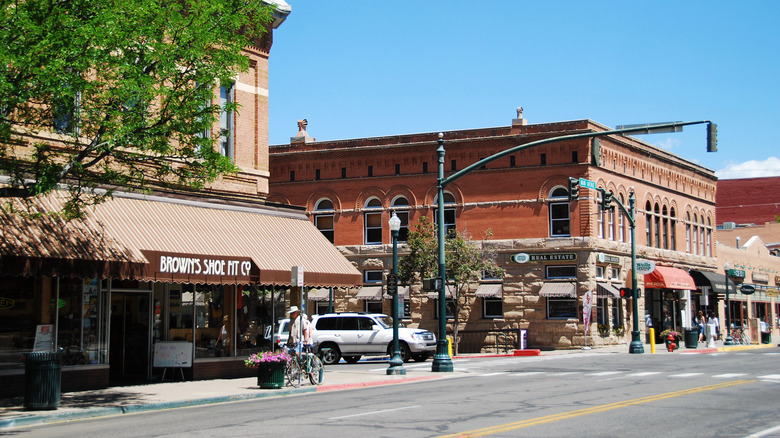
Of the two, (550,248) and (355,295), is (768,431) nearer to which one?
(550,248)

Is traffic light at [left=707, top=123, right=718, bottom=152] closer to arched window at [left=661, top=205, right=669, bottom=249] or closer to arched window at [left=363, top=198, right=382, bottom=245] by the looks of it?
arched window at [left=363, top=198, right=382, bottom=245]

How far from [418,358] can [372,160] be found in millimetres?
14635

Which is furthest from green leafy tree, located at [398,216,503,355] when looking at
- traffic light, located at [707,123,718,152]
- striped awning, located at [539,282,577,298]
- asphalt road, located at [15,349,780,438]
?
traffic light, located at [707,123,718,152]

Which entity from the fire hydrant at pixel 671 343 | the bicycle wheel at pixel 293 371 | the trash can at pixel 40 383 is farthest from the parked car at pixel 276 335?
the fire hydrant at pixel 671 343

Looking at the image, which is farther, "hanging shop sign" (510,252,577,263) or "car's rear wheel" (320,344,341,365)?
"hanging shop sign" (510,252,577,263)

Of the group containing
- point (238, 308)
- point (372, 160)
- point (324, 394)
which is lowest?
point (324, 394)

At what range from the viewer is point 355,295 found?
1729 inches

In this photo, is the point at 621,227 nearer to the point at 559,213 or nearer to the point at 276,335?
the point at 559,213

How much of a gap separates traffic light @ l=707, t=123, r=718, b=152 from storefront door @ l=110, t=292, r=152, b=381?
46.6 ft

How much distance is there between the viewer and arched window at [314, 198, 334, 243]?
45219mm

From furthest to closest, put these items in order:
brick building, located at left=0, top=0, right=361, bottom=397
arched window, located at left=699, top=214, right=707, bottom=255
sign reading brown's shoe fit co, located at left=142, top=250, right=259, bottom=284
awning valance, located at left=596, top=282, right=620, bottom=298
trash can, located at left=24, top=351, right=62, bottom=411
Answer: arched window, located at left=699, top=214, right=707, bottom=255, awning valance, located at left=596, top=282, right=620, bottom=298, sign reading brown's shoe fit co, located at left=142, top=250, right=259, bottom=284, brick building, located at left=0, top=0, right=361, bottom=397, trash can, located at left=24, top=351, right=62, bottom=411

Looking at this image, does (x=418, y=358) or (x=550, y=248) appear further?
(x=550, y=248)

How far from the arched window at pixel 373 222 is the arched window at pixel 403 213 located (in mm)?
930

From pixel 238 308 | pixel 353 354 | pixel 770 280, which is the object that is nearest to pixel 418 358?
pixel 353 354
